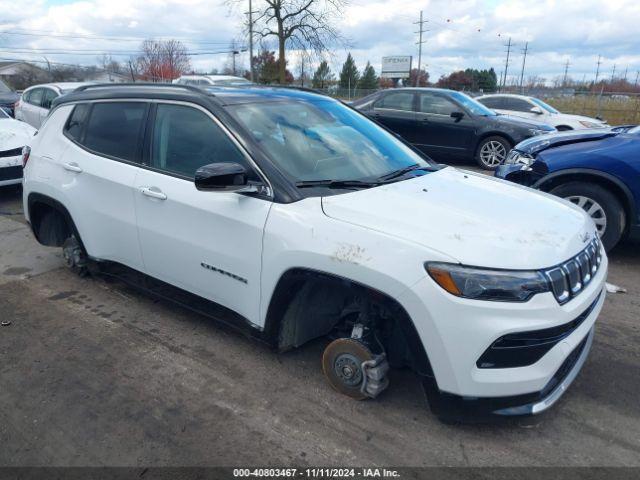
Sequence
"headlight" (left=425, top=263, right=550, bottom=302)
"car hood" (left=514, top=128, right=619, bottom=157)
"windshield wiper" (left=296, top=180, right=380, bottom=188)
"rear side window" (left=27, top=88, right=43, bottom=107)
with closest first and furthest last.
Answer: "headlight" (left=425, top=263, right=550, bottom=302) → "windshield wiper" (left=296, top=180, right=380, bottom=188) → "car hood" (left=514, top=128, right=619, bottom=157) → "rear side window" (left=27, top=88, right=43, bottom=107)

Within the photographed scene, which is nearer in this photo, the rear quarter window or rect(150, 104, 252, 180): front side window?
rect(150, 104, 252, 180): front side window

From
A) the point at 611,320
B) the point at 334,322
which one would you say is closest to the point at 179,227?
the point at 334,322

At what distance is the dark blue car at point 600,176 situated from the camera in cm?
488

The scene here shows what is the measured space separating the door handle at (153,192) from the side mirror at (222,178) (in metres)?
0.64

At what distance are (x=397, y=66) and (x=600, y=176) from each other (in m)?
53.3

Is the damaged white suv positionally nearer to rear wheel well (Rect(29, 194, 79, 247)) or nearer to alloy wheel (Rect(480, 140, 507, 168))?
rear wheel well (Rect(29, 194, 79, 247))

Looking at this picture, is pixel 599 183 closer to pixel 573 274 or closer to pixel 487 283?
pixel 573 274

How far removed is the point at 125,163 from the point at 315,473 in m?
2.51

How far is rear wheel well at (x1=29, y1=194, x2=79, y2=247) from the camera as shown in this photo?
181 inches

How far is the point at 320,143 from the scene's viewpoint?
3.29 meters

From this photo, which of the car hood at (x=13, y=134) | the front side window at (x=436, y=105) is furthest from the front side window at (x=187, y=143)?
the front side window at (x=436, y=105)

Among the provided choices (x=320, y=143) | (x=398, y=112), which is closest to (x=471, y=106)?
(x=398, y=112)

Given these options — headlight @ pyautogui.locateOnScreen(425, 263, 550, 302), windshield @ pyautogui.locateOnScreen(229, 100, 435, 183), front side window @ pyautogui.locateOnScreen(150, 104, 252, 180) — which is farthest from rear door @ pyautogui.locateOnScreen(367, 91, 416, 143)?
headlight @ pyautogui.locateOnScreen(425, 263, 550, 302)

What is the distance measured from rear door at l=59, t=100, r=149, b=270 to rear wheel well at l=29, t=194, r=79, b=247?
57 cm
